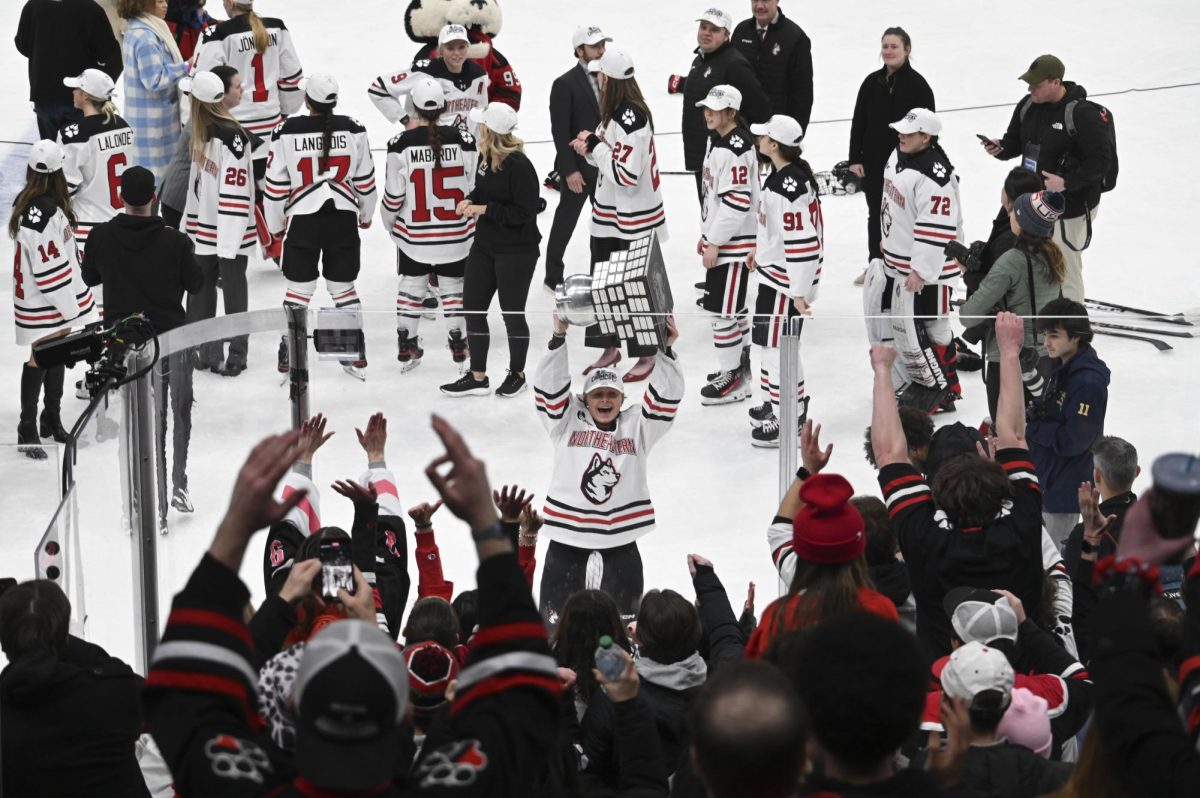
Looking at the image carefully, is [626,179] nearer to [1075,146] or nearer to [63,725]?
[1075,146]

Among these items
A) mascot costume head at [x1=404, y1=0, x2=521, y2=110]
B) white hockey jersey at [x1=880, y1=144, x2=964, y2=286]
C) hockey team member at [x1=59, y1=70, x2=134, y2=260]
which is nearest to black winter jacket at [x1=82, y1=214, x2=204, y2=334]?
hockey team member at [x1=59, y1=70, x2=134, y2=260]

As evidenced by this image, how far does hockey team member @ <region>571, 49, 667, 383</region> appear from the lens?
8438 mm

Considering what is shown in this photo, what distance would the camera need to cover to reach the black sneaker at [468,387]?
246 inches

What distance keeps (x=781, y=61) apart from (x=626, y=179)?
1.85 meters

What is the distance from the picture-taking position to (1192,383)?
632 cm

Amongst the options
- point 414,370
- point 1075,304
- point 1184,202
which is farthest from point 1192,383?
point 1184,202

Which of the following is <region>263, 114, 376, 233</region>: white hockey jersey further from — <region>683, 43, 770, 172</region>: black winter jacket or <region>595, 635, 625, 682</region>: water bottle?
<region>595, 635, 625, 682</region>: water bottle

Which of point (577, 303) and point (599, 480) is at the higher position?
point (577, 303)

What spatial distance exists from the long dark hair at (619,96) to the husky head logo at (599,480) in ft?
10.2

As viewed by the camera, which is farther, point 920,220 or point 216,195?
point 216,195

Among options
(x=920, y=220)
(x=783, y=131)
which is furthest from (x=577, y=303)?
(x=920, y=220)

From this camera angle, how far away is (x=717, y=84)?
9344 millimetres

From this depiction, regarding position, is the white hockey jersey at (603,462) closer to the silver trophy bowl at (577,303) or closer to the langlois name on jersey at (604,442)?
the langlois name on jersey at (604,442)

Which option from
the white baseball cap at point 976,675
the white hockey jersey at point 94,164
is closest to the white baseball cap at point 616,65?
the white hockey jersey at point 94,164
